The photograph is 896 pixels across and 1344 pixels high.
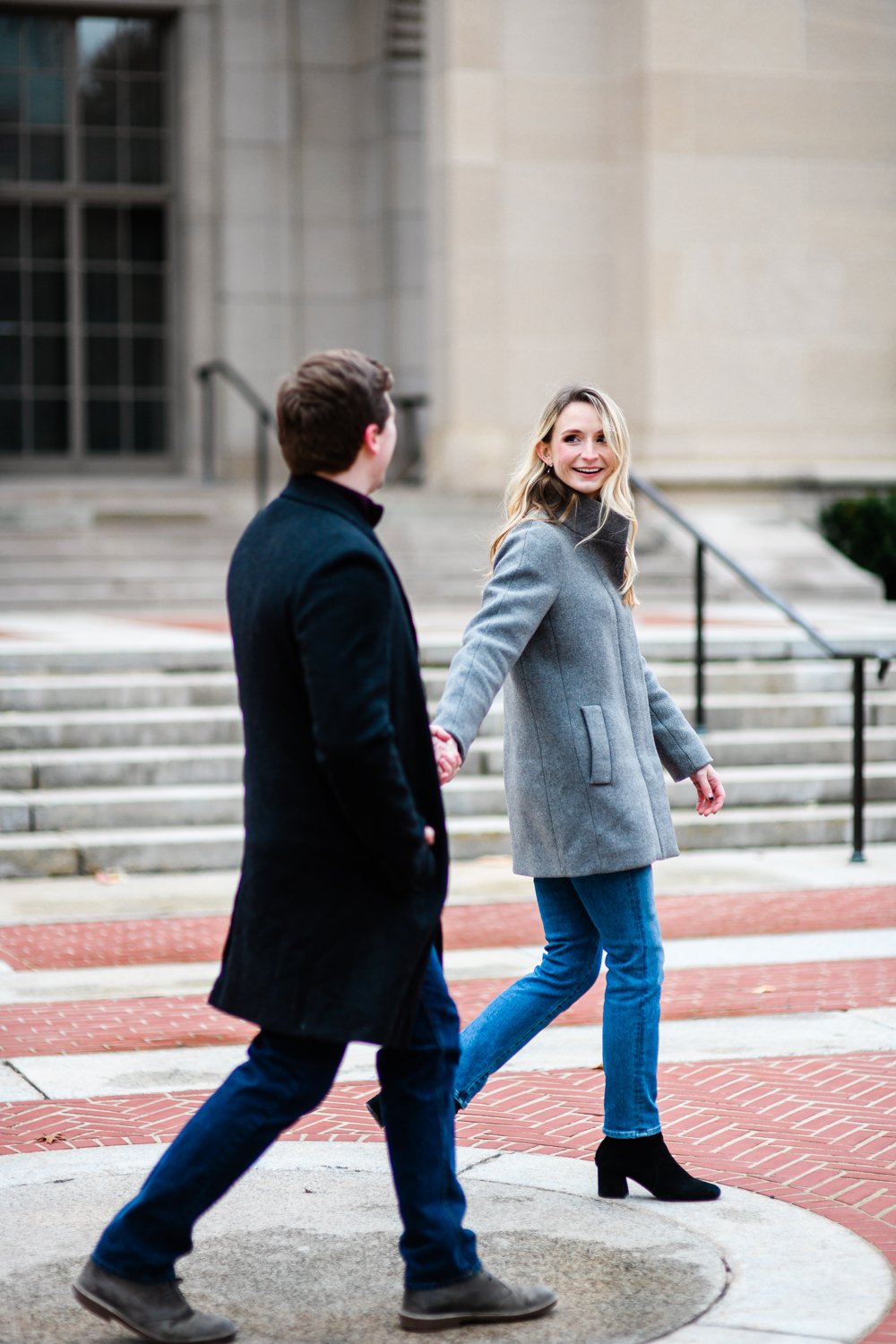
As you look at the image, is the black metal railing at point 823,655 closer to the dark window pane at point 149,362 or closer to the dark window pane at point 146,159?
the dark window pane at point 149,362

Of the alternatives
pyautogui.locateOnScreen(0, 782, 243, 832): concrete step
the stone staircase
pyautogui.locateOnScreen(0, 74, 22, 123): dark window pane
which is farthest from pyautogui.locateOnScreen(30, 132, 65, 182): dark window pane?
pyautogui.locateOnScreen(0, 782, 243, 832): concrete step

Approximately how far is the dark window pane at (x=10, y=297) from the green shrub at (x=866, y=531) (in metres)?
8.66

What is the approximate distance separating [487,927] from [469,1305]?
4.33 meters

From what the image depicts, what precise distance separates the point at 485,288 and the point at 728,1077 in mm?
13573

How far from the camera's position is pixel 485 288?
18.3 meters

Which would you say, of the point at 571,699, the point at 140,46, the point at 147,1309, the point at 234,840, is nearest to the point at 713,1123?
the point at 571,699

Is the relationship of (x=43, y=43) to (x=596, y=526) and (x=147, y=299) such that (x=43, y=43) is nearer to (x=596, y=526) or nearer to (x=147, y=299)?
(x=147, y=299)

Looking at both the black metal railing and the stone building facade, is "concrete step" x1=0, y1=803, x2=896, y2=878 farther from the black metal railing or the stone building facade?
the stone building facade

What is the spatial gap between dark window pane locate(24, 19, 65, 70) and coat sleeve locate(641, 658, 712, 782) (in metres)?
17.1

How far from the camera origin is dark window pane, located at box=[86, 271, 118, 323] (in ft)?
67.1

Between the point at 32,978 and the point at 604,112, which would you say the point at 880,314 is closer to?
the point at 604,112

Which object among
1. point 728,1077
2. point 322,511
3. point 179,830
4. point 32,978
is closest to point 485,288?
point 179,830

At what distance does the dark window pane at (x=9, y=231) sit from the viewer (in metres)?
20.2

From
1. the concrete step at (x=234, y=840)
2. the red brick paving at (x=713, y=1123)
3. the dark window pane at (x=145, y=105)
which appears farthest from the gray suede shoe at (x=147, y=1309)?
the dark window pane at (x=145, y=105)
